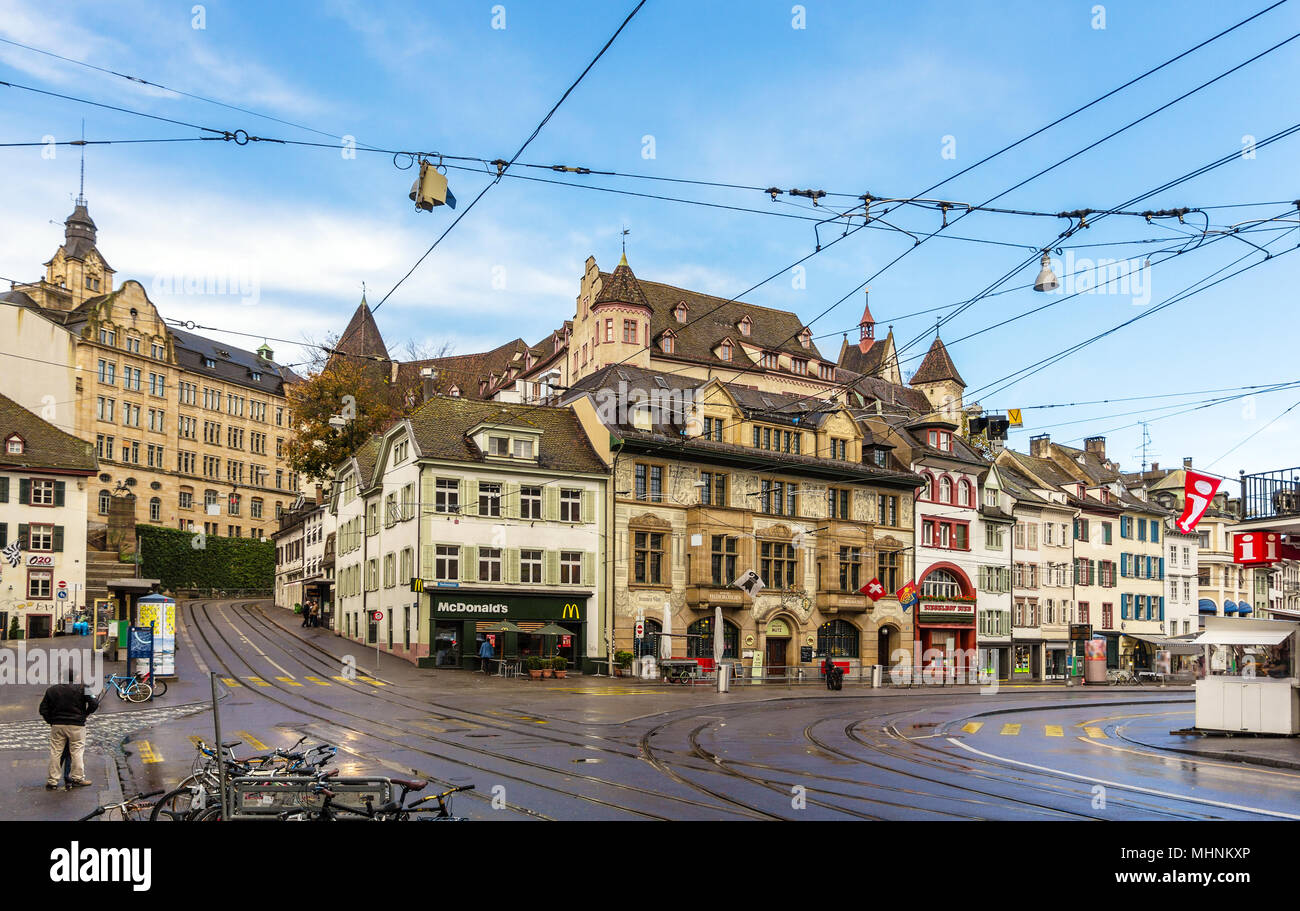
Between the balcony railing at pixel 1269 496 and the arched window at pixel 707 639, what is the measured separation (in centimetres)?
2859

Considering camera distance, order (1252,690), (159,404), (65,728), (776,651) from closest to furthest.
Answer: (65,728) < (1252,690) < (776,651) < (159,404)

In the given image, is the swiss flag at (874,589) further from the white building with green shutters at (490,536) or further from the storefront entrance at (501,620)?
the storefront entrance at (501,620)

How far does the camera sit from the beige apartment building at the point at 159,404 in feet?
299

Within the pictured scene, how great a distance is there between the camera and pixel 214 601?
8419 centimetres

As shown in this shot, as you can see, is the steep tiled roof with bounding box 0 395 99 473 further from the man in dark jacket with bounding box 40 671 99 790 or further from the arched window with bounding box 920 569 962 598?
the man in dark jacket with bounding box 40 671 99 790

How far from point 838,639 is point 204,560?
5517 centimetres

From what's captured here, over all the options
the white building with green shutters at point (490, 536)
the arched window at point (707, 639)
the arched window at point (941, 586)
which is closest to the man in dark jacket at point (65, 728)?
the white building with green shutters at point (490, 536)

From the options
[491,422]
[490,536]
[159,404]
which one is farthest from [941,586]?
[159,404]

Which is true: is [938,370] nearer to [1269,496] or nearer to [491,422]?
[491,422]

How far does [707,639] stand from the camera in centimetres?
5175

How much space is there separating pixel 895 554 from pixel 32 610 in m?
42.4

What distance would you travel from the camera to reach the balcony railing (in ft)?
79.4

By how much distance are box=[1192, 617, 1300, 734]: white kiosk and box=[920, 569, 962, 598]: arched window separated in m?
35.0
